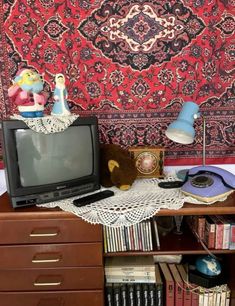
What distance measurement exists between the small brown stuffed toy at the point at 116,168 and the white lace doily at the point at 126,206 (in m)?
0.06

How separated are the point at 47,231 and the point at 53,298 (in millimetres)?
333

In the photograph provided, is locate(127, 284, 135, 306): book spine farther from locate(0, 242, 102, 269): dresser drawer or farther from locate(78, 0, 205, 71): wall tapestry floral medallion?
locate(78, 0, 205, 71): wall tapestry floral medallion

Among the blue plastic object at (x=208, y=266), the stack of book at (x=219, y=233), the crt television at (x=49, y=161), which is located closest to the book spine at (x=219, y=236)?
the stack of book at (x=219, y=233)

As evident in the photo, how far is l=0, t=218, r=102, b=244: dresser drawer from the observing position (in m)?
1.16

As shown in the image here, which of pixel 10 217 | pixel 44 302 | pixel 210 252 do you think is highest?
pixel 10 217

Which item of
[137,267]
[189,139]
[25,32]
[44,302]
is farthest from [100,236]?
[25,32]

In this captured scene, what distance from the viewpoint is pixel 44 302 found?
4.06ft

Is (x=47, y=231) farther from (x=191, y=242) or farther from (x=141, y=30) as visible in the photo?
(x=141, y=30)

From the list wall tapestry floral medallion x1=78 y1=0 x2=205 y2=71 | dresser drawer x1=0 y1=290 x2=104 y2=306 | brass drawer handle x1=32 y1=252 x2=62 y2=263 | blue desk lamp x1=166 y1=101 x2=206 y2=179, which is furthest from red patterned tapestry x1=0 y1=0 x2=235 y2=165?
dresser drawer x1=0 y1=290 x2=104 y2=306

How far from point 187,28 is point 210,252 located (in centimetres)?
117

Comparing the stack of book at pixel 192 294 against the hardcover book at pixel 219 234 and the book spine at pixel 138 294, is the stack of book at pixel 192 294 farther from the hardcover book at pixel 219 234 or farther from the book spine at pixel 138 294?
the hardcover book at pixel 219 234

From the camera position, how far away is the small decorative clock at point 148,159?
1447mm

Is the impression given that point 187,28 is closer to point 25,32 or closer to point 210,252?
point 25,32

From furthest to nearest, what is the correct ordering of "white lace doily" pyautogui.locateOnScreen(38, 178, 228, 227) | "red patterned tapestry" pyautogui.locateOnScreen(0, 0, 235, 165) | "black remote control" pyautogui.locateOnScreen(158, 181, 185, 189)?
"red patterned tapestry" pyautogui.locateOnScreen(0, 0, 235, 165) < "black remote control" pyautogui.locateOnScreen(158, 181, 185, 189) < "white lace doily" pyautogui.locateOnScreen(38, 178, 228, 227)
